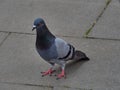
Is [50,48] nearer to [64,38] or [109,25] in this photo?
[64,38]

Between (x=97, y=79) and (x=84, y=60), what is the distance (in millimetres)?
580

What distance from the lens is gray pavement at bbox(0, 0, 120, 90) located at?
209 inches

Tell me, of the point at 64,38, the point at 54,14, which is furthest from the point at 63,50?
the point at 54,14

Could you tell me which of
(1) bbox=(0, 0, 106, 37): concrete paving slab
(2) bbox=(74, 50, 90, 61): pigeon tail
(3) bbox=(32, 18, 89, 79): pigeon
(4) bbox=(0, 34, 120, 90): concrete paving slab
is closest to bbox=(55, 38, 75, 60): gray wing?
(3) bbox=(32, 18, 89, 79): pigeon

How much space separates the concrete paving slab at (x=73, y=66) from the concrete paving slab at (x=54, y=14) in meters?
0.44

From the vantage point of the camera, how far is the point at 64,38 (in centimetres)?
664

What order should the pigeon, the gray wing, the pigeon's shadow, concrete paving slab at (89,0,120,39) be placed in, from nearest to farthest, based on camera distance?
1. the pigeon
2. the gray wing
3. the pigeon's shadow
4. concrete paving slab at (89,0,120,39)

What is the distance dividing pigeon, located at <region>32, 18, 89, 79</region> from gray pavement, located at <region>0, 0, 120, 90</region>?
0.24 metres

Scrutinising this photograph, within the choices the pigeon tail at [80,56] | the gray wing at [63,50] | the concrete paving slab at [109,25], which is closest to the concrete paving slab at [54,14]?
the concrete paving slab at [109,25]

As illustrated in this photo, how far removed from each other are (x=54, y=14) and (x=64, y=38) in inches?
41.4

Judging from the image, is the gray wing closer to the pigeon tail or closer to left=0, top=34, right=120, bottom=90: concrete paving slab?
the pigeon tail

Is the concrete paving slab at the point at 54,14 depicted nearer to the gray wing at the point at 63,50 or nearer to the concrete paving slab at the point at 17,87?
the gray wing at the point at 63,50

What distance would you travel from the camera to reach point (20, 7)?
26.1ft

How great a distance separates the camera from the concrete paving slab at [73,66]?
5301 mm
